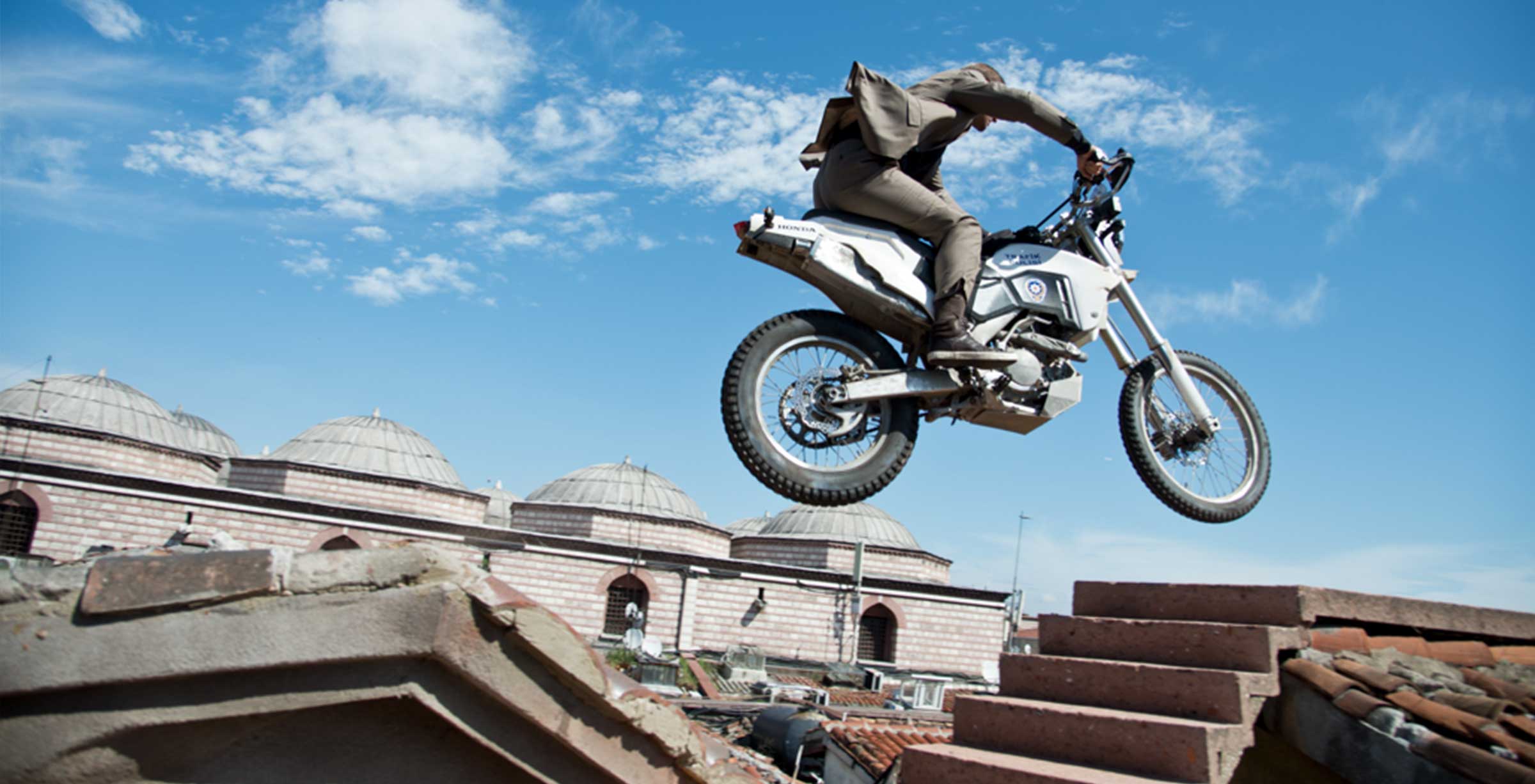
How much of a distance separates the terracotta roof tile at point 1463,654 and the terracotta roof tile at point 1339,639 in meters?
0.55

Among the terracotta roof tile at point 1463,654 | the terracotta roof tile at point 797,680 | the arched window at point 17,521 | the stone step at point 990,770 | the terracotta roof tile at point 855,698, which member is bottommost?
the terracotta roof tile at point 797,680

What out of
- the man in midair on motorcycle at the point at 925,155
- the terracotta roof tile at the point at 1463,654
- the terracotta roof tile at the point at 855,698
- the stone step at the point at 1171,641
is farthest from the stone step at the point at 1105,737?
the terracotta roof tile at the point at 855,698

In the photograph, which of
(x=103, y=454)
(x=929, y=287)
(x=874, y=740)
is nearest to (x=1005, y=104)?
(x=929, y=287)

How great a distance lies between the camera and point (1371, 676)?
14.4 ft

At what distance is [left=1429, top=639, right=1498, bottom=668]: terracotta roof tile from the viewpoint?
5.10 meters

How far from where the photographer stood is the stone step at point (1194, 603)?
4.70m

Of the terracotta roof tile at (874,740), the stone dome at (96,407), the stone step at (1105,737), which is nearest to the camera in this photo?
the stone step at (1105,737)

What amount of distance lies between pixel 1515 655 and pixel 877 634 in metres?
31.0

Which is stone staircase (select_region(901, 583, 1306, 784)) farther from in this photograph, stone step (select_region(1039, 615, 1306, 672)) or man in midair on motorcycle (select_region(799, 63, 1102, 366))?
man in midair on motorcycle (select_region(799, 63, 1102, 366))

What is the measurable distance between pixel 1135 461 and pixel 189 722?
467cm

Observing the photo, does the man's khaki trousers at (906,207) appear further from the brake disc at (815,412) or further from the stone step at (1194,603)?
the stone step at (1194,603)

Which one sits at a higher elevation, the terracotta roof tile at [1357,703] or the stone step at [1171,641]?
the stone step at [1171,641]

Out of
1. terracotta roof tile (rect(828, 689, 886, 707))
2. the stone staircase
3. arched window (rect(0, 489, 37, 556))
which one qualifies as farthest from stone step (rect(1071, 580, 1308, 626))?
arched window (rect(0, 489, 37, 556))

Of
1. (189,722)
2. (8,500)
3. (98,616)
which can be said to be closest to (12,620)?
(98,616)
